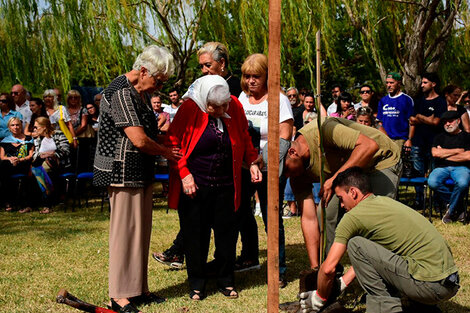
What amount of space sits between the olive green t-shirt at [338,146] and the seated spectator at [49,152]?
655 centimetres

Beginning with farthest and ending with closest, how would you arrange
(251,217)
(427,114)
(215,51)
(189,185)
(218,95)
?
1. (427,114)
2. (251,217)
3. (215,51)
4. (189,185)
5. (218,95)

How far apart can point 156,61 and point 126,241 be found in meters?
1.47

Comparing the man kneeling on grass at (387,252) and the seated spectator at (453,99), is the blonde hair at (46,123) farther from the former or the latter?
the man kneeling on grass at (387,252)

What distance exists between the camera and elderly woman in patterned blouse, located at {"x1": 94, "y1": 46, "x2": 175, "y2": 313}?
5.01m

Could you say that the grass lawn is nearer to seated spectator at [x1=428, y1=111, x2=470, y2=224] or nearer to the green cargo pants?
seated spectator at [x1=428, y1=111, x2=470, y2=224]

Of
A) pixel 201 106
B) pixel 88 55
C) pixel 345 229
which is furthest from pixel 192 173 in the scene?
pixel 88 55

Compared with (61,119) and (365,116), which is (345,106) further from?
(61,119)

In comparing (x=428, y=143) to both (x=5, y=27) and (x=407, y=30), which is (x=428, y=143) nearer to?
(x=407, y=30)

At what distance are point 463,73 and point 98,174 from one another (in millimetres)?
16451

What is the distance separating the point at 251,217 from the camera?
21.2 ft

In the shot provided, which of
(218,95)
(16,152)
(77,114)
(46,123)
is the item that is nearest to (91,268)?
(218,95)

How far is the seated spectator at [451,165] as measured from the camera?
30.2 ft

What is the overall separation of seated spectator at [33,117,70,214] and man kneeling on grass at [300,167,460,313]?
744cm

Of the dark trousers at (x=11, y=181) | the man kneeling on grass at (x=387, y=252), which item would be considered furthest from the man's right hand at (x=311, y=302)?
the dark trousers at (x=11, y=181)
